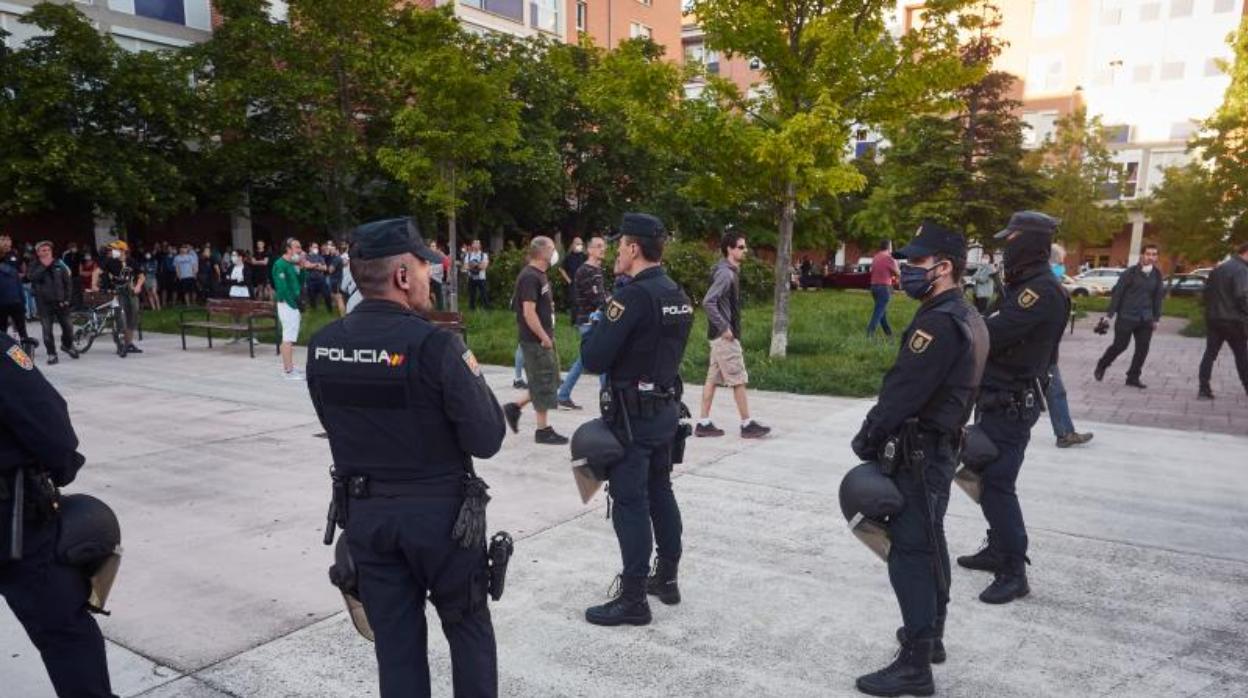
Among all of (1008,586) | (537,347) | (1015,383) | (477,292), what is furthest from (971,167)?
(1008,586)

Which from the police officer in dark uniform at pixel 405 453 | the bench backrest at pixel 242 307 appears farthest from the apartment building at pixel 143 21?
the police officer in dark uniform at pixel 405 453

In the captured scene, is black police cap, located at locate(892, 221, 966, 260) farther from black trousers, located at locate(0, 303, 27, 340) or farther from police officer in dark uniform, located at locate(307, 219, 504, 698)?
black trousers, located at locate(0, 303, 27, 340)

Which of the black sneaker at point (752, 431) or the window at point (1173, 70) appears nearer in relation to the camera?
the black sneaker at point (752, 431)

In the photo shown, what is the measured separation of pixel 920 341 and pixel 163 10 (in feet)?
97.9

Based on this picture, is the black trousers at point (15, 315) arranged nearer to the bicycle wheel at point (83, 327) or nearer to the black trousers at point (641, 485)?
the bicycle wheel at point (83, 327)

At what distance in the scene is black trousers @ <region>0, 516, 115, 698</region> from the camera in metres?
2.64

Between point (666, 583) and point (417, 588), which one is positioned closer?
point (417, 588)

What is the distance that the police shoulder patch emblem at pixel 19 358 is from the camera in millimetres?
2613

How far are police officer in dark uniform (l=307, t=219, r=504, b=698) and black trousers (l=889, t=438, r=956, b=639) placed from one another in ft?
5.62

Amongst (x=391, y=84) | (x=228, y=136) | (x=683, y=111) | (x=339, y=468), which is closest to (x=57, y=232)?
(x=228, y=136)

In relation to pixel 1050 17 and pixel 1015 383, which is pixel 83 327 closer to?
pixel 1015 383

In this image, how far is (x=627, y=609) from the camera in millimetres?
3932

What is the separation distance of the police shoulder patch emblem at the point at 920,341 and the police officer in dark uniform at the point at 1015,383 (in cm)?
126

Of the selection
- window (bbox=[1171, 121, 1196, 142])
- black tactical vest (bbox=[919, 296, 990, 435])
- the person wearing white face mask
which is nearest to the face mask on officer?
black tactical vest (bbox=[919, 296, 990, 435])
